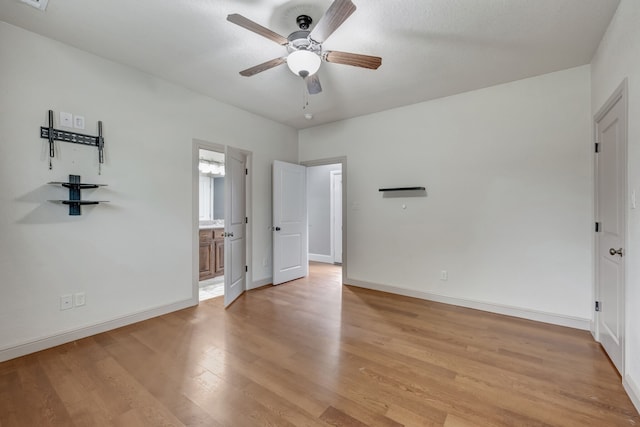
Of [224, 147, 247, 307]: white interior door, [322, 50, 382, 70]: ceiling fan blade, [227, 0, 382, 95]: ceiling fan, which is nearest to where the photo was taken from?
[227, 0, 382, 95]: ceiling fan

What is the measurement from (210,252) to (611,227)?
496cm

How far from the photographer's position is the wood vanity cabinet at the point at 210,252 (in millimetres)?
4637

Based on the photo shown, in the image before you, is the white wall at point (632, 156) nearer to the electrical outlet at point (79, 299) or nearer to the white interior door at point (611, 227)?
the white interior door at point (611, 227)

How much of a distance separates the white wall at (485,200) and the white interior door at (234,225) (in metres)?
1.68

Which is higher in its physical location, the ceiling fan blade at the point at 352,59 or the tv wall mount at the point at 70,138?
the ceiling fan blade at the point at 352,59

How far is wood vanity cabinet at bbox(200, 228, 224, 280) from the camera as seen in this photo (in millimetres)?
4637

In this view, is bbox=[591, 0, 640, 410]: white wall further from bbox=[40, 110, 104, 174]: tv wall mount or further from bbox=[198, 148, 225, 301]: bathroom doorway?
bbox=[40, 110, 104, 174]: tv wall mount

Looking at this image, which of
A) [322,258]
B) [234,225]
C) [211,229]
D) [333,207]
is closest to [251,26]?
[234,225]

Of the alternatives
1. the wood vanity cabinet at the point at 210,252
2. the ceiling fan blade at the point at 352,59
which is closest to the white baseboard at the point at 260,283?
the wood vanity cabinet at the point at 210,252

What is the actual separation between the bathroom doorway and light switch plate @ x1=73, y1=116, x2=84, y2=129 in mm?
1335

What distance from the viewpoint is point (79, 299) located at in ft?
8.66

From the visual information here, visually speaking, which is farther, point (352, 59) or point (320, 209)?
point (320, 209)

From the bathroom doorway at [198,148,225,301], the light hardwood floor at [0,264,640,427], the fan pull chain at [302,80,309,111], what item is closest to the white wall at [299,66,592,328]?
the light hardwood floor at [0,264,640,427]

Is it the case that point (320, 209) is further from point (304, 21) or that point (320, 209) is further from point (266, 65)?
point (304, 21)
